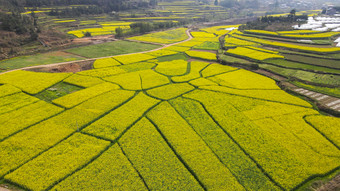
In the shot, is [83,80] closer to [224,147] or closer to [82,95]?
[82,95]

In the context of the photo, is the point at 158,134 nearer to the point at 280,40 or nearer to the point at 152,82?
the point at 152,82

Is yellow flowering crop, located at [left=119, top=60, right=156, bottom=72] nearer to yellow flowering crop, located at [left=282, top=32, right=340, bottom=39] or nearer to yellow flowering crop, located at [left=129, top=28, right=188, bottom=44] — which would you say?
yellow flowering crop, located at [left=129, top=28, right=188, bottom=44]

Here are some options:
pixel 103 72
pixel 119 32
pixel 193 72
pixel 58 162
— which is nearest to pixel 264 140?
pixel 58 162

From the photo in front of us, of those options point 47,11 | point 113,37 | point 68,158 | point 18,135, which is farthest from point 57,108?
point 47,11

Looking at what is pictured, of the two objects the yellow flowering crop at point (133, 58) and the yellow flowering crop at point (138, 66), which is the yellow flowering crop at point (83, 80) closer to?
the yellow flowering crop at point (138, 66)

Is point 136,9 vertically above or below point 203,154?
above

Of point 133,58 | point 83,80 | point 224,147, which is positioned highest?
point 133,58

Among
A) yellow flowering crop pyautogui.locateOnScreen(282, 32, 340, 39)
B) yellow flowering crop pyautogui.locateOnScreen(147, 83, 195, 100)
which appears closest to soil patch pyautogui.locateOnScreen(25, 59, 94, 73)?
yellow flowering crop pyautogui.locateOnScreen(147, 83, 195, 100)
